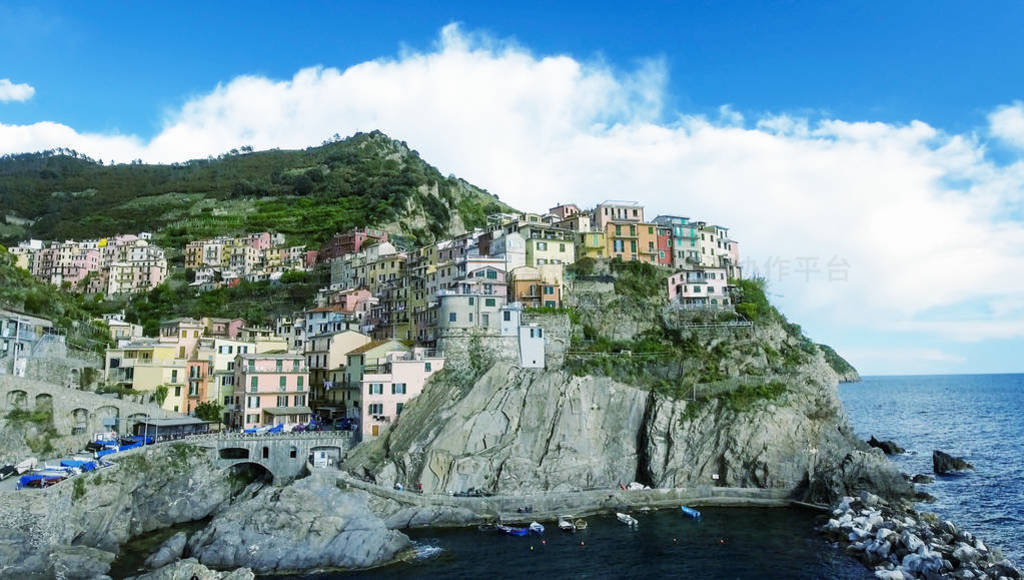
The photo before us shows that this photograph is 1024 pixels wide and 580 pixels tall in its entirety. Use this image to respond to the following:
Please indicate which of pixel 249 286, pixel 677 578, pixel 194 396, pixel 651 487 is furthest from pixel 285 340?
pixel 677 578

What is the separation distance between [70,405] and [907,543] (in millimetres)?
62498

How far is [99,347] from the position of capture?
2830 inches

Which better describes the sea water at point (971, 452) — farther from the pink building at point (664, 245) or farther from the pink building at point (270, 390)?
the pink building at point (270, 390)

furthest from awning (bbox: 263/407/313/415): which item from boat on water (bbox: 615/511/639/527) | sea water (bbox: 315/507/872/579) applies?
boat on water (bbox: 615/511/639/527)

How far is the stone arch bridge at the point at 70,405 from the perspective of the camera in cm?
5222

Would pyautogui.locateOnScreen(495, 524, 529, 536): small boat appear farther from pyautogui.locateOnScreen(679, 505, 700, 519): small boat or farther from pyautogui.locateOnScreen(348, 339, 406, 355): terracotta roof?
pyautogui.locateOnScreen(348, 339, 406, 355): terracotta roof

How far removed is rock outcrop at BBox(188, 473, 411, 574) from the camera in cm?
4166

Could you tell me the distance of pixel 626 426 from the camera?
6059 centimetres

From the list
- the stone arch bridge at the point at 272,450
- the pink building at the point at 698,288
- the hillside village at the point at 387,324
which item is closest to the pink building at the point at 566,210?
the hillside village at the point at 387,324

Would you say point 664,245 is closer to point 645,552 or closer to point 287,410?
point 645,552

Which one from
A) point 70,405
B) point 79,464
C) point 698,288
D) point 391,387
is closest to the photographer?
A: point 79,464

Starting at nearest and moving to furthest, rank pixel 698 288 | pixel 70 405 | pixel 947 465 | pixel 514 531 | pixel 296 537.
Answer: pixel 296 537
pixel 514 531
pixel 70 405
pixel 947 465
pixel 698 288

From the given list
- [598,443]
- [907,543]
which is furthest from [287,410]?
[907,543]

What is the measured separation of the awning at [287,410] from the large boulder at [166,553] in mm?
20139
